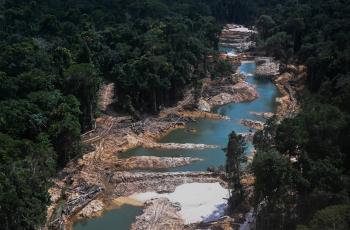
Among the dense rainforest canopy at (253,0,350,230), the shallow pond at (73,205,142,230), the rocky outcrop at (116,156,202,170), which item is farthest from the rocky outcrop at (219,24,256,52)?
the shallow pond at (73,205,142,230)

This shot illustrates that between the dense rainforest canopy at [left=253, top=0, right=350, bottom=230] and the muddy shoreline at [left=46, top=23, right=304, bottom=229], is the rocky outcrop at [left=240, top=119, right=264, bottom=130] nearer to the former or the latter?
the muddy shoreline at [left=46, top=23, right=304, bottom=229]

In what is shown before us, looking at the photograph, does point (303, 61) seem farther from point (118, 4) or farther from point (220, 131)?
point (118, 4)

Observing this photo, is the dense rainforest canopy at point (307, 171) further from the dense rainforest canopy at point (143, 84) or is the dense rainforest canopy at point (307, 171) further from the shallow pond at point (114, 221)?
the shallow pond at point (114, 221)

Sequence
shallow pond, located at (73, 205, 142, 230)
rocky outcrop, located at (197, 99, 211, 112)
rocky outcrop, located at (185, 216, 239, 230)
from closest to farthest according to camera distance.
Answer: rocky outcrop, located at (185, 216, 239, 230) < shallow pond, located at (73, 205, 142, 230) < rocky outcrop, located at (197, 99, 211, 112)

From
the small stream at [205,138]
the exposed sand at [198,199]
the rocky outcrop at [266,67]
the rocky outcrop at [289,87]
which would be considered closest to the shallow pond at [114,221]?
the small stream at [205,138]

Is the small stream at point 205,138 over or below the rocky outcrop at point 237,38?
below

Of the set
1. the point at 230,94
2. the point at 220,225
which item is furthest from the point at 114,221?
the point at 230,94

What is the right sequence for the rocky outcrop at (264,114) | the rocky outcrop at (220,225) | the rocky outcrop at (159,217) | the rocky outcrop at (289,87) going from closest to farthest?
the rocky outcrop at (220,225) < the rocky outcrop at (159,217) < the rocky outcrop at (264,114) < the rocky outcrop at (289,87)
